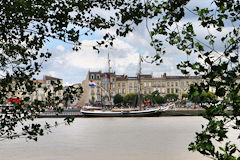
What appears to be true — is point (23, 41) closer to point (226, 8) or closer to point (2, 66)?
point (2, 66)

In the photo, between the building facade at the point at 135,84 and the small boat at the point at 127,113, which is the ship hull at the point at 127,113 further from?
the building facade at the point at 135,84

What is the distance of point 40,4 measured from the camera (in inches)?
207

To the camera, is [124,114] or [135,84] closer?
[124,114]

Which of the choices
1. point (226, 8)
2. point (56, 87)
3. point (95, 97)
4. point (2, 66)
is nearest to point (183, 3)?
point (226, 8)

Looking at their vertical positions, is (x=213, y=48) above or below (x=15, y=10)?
below

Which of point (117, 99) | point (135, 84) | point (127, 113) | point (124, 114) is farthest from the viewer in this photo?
point (135, 84)

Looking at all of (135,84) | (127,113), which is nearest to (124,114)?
(127,113)

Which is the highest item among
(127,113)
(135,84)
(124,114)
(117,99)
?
(135,84)

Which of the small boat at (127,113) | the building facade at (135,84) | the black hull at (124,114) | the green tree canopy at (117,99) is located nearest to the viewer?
the small boat at (127,113)

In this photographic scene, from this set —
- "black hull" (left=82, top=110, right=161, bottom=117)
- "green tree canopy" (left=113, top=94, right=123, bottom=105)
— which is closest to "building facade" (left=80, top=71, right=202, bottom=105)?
"green tree canopy" (left=113, top=94, right=123, bottom=105)

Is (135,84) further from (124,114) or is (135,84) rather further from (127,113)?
(127,113)

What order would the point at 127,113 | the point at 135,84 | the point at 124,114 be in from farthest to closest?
the point at 135,84
the point at 124,114
the point at 127,113

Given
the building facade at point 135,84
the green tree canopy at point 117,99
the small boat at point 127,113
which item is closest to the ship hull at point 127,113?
the small boat at point 127,113

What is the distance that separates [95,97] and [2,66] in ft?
303
